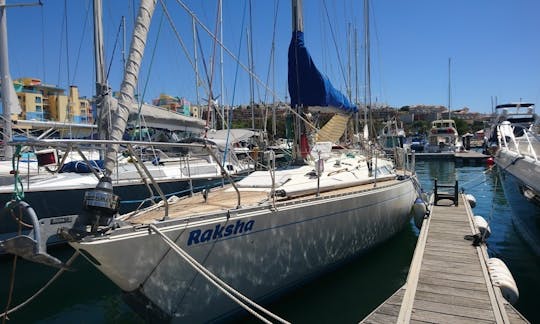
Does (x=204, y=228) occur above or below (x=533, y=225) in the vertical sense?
above

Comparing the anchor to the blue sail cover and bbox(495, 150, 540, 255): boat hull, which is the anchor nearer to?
the blue sail cover

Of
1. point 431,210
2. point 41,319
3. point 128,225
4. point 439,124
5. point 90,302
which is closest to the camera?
point 128,225

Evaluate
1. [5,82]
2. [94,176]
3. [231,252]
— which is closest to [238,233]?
[231,252]

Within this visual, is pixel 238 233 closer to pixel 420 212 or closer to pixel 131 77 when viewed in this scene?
pixel 131 77

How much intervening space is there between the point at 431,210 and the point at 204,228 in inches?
307

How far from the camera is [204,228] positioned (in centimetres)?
478

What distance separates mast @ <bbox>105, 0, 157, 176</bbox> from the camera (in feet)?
14.3

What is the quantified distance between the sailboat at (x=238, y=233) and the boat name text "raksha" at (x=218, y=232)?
0.04 ft

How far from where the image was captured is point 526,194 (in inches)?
319

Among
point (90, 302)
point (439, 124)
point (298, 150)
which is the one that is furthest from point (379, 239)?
point (439, 124)

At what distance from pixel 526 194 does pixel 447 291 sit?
4082 mm

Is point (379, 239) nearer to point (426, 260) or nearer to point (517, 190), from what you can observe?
point (426, 260)

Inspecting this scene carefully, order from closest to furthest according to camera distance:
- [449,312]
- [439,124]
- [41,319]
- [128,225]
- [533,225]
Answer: [128,225], [449,312], [41,319], [533,225], [439,124]

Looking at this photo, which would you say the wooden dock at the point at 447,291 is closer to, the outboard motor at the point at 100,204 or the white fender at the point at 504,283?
the white fender at the point at 504,283
